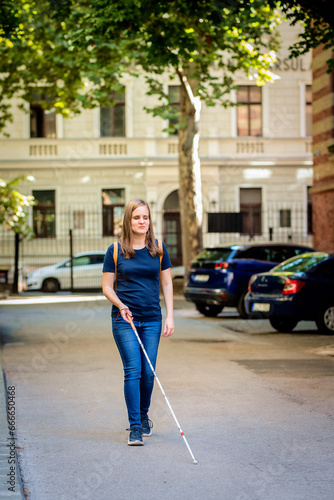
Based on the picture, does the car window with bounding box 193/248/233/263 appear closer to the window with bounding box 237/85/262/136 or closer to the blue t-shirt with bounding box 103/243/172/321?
the blue t-shirt with bounding box 103/243/172/321

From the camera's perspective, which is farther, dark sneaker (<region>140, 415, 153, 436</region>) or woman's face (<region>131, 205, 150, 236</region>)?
dark sneaker (<region>140, 415, 153, 436</region>)

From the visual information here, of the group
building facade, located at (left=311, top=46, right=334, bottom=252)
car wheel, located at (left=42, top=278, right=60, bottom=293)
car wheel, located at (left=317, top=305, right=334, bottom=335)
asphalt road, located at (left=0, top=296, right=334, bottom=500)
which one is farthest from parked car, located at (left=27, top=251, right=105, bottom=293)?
car wheel, located at (left=317, top=305, right=334, bottom=335)

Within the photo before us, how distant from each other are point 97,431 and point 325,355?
605cm

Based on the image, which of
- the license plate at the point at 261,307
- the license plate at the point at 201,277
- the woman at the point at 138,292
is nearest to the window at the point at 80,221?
the license plate at the point at 201,277

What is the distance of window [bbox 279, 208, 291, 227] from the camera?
36.3 m

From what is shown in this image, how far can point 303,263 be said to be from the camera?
16109mm

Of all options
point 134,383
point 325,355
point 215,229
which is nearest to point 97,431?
point 134,383

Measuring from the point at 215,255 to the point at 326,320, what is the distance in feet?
15.7

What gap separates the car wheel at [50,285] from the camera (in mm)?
31641

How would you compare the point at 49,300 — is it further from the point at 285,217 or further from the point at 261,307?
the point at 285,217

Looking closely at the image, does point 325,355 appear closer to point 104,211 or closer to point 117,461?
point 117,461

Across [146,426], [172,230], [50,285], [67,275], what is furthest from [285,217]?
[146,426]

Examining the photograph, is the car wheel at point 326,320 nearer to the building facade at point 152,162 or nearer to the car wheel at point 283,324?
the car wheel at point 283,324

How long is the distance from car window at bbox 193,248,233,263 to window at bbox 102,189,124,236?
17.4 metres
